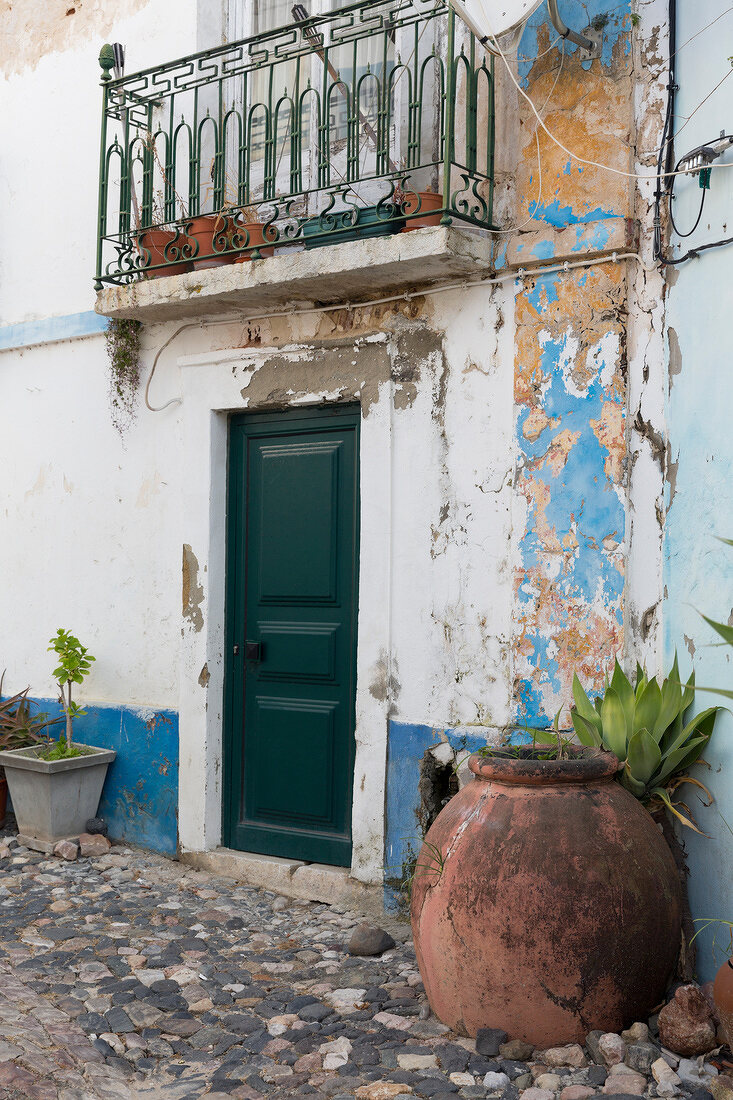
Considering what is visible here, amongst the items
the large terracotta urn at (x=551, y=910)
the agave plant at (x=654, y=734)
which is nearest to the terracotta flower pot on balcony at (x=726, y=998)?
the large terracotta urn at (x=551, y=910)

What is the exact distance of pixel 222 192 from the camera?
5285 mm

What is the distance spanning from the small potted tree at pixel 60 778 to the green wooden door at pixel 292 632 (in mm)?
887

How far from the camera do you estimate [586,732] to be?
3785mm

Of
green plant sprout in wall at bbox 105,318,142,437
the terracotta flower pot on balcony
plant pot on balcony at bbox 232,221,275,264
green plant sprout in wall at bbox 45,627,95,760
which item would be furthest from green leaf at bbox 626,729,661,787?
green plant sprout in wall at bbox 105,318,142,437

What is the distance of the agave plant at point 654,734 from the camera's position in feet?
11.9

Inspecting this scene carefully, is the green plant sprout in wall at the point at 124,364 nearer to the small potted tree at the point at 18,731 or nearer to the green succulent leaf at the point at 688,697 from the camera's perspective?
the small potted tree at the point at 18,731

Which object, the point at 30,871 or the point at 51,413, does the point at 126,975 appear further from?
the point at 51,413

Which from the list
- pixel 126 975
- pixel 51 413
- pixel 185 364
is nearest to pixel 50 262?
pixel 51 413

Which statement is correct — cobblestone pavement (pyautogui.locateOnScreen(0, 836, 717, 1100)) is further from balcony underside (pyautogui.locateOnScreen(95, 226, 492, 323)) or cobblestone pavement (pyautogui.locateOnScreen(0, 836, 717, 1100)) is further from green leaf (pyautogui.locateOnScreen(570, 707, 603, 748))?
balcony underside (pyautogui.locateOnScreen(95, 226, 492, 323))

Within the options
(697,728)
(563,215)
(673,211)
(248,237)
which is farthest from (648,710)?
(248,237)

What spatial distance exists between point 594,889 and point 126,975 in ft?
6.34

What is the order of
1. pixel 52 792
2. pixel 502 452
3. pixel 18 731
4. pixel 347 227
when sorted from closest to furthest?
pixel 502 452
pixel 347 227
pixel 52 792
pixel 18 731

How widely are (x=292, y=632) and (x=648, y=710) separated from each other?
2143 millimetres

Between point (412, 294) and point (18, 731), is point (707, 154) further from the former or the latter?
point (18, 731)
